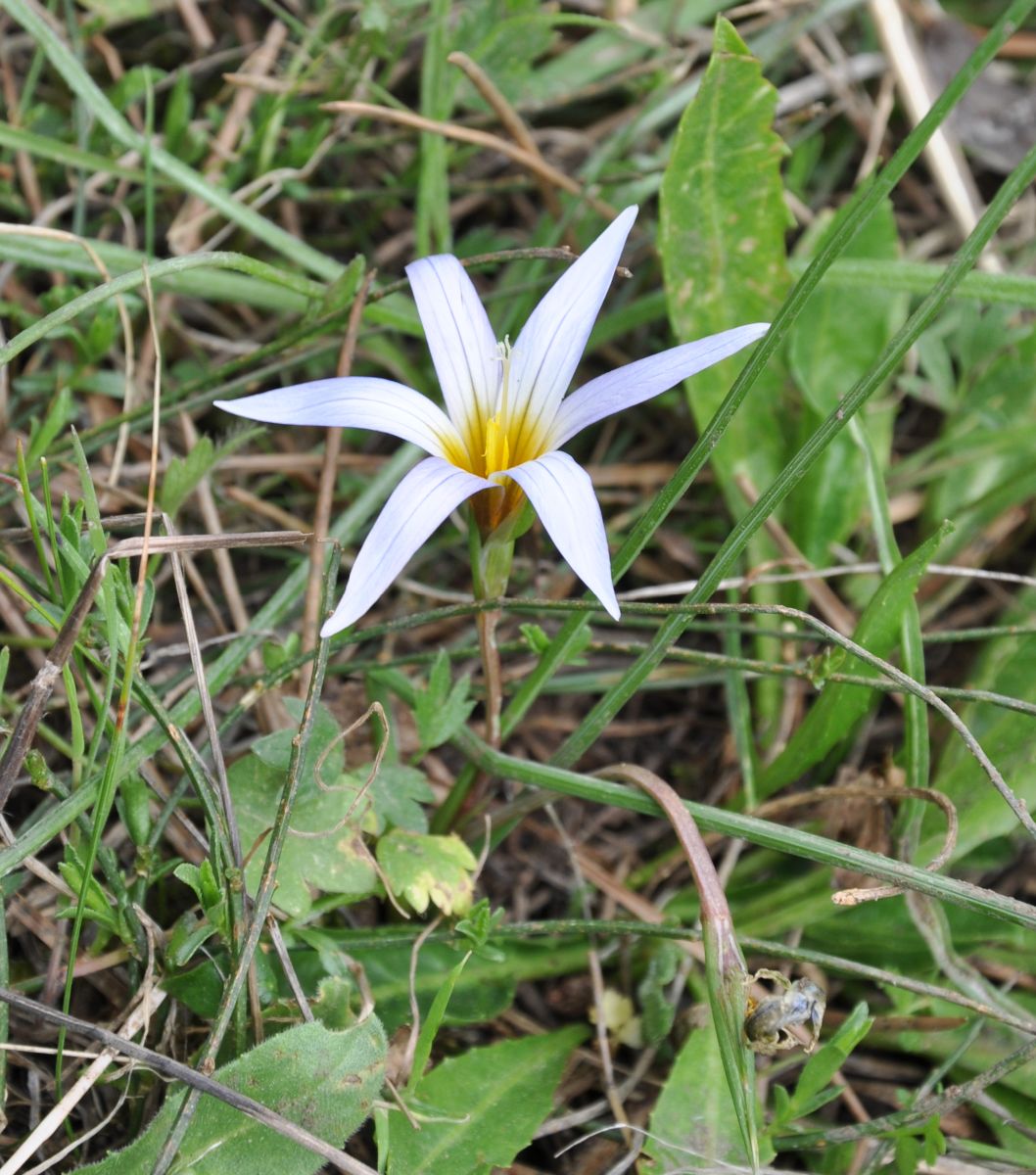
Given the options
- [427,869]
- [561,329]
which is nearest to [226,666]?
[427,869]

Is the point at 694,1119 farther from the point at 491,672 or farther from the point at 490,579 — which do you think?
the point at 490,579

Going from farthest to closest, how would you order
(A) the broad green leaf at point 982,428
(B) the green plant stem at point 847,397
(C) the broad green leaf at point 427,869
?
(A) the broad green leaf at point 982,428 < (C) the broad green leaf at point 427,869 < (B) the green plant stem at point 847,397

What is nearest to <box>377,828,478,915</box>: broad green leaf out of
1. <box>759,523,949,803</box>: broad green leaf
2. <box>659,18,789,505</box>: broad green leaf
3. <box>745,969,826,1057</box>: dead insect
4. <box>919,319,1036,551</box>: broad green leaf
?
<box>745,969,826,1057</box>: dead insect

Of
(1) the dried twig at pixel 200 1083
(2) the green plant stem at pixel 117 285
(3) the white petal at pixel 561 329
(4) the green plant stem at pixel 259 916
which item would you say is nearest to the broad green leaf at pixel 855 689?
(3) the white petal at pixel 561 329

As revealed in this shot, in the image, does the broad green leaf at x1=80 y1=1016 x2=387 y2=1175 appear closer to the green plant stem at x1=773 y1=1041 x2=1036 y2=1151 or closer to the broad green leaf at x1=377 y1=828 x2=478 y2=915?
the broad green leaf at x1=377 y1=828 x2=478 y2=915

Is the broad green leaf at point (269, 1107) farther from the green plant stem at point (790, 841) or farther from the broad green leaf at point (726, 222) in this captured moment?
the broad green leaf at point (726, 222)

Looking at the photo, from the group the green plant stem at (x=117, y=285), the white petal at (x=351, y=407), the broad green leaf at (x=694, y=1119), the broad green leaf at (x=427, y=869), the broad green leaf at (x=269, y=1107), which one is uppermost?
the green plant stem at (x=117, y=285)

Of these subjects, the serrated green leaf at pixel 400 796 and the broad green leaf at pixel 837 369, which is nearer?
the serrated green leaf at pixel 400 796
